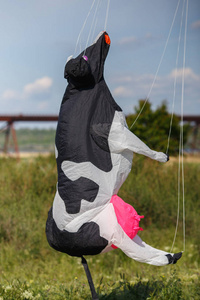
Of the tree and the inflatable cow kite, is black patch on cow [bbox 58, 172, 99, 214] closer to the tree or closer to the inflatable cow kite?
the inflatable cow kite

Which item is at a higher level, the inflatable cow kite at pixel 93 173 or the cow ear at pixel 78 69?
the cow ear at pixel 78 69

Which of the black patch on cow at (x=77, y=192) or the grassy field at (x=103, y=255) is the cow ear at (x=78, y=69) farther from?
the grassy field at (x=103, y=255)

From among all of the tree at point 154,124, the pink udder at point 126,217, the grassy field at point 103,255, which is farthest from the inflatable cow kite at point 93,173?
the tree at point 154,124

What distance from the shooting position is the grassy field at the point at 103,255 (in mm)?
3670

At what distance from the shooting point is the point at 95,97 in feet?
8.10

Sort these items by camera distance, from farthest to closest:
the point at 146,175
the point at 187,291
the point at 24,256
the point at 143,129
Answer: the point at 143,129 → the point at 146,175 → the point at 24,256 → the point at 187,291

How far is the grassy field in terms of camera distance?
12.0 feet

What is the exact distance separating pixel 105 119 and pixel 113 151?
0.21 meters

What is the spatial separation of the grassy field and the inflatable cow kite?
3.96 ft

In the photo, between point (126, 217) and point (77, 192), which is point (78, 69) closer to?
point (77, 192)

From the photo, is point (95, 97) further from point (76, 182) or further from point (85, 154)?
point (76, 182)

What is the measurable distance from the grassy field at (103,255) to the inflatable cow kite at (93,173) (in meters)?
1.21

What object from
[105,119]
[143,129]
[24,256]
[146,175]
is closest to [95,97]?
[105,119]

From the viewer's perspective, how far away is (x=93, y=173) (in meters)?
2.39
